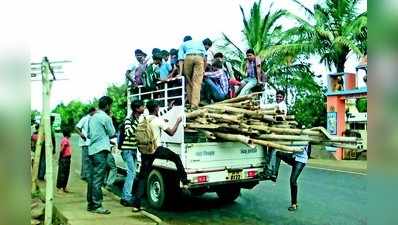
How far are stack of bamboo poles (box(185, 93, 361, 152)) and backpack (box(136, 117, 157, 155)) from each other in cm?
45

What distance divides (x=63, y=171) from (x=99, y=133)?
257 cm

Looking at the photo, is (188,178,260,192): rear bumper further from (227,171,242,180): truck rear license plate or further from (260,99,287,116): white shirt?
(260,99,287,116): white shirt

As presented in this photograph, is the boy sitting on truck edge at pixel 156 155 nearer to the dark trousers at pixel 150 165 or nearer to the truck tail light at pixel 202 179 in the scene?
the dark trousers at pixel 150 165

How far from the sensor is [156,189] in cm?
644

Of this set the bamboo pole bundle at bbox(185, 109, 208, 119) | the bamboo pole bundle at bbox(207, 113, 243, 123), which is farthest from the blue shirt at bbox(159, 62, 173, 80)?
the bamboo pole bundle at bbox(207, 113, 243, 123)

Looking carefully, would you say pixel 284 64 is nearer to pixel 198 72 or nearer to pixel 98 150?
pixel 198 72

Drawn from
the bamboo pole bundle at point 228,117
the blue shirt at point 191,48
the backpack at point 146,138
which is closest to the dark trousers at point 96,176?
the backpack at point 146,138

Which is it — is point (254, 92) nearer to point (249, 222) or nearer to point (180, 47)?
point (180, 47)

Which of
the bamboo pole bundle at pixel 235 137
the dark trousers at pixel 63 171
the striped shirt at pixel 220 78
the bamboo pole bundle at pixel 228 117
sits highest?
the striped shirt at pixel 220 78

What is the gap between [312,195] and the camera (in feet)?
25.3

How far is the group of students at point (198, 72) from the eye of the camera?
21.6 feet

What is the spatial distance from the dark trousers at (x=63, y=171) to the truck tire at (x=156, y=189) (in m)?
1.93

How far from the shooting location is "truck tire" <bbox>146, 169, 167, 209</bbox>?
623 cm
